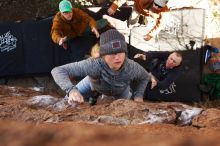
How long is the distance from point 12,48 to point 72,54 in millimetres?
1158

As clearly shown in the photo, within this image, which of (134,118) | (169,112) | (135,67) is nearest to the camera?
(134,118)

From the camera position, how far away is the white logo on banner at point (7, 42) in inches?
306

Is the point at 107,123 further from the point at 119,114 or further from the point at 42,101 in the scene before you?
the point at 42,101

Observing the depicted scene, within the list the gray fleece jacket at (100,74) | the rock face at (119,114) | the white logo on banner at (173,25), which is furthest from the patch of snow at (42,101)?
the white logo on banner at (173,25)

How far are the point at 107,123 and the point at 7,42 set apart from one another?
6.23m

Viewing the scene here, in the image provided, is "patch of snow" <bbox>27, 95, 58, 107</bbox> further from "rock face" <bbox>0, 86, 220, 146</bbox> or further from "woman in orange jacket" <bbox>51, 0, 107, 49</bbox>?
"woman in orange jacket" <bbox>51, 0, 107, 49</bbox>

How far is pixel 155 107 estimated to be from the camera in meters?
2.28

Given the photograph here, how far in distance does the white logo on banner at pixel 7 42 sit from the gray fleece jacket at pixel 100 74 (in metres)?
4.43

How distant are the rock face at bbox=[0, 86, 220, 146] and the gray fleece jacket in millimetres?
552

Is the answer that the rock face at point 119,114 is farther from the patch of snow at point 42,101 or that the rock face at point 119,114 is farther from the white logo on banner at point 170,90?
the white logo on banner at point 170,90

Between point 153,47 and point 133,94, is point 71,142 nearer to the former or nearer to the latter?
point 133,94

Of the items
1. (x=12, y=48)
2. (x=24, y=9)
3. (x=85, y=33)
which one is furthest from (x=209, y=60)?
(x=24, y=9)

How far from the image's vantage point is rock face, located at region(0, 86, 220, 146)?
14.0 inches

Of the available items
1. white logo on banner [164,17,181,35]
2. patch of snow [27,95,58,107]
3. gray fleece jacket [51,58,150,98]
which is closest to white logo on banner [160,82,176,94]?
white logo on banner [164,17,181,35]
